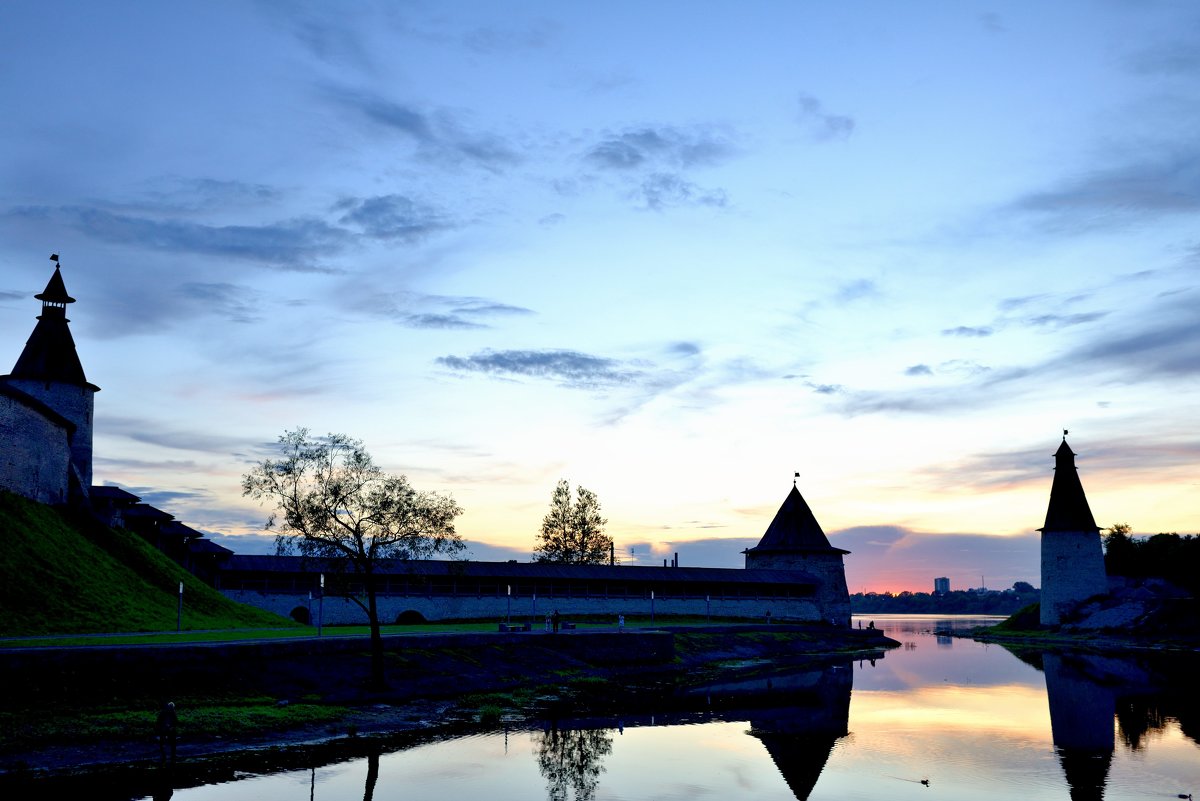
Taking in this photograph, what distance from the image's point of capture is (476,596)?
68.9 m

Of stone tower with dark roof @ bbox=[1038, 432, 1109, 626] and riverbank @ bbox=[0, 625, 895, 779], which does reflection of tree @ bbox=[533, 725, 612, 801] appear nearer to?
riverbank @ bbox=[0, 625, 895, 779]

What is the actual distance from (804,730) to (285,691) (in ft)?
55.6

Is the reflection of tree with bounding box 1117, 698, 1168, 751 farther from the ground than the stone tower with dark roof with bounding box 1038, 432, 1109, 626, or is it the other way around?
the stone tower with dark roof with bounding box 1038, 432, 1109, 626

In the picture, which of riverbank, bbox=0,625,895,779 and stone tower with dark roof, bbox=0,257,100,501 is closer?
riverbank, bbox=0,625,895,779

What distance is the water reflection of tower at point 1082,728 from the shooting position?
83.9ft

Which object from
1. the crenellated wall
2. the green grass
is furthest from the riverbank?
the crenellated wall

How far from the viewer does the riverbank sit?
24.8 metres

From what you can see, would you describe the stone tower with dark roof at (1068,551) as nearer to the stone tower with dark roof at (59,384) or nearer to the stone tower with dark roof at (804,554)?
the stone tower with dark roof at (804,554)

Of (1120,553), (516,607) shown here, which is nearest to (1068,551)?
(1120,553)

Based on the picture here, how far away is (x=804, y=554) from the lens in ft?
296

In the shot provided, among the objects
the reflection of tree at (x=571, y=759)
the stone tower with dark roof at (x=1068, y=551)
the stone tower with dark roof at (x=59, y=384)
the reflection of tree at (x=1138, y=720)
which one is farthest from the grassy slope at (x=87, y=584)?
the stone tower with dark roof at (x=1068, y=551)

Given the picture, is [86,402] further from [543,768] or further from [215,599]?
[543,768]

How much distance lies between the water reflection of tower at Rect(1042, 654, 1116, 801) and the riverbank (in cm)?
1607

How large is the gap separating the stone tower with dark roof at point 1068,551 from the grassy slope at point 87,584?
70.3 metres
